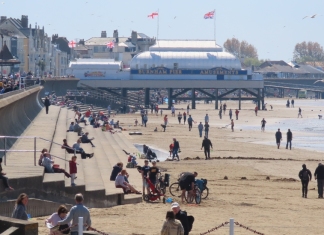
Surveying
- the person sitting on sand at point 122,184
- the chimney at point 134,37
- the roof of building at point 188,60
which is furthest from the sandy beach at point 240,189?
the chimney at point 134,37

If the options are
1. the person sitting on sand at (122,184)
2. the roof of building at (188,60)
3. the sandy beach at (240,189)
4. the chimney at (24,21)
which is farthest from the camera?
the chimney at (24,21)

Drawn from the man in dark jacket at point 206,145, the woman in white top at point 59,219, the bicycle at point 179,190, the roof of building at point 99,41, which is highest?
the roof of building at point 99,41

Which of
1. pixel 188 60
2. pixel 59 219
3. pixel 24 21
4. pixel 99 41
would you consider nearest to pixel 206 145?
pixel 59 219

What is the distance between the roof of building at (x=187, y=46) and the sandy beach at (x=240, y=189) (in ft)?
153

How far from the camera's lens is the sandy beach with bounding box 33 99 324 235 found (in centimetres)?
1864

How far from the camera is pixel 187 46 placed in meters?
107

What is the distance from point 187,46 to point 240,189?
267 ft

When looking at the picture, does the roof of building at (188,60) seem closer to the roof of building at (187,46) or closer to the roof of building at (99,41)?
the roof of building at (187,46)

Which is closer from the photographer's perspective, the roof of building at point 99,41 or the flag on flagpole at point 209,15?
the flag on flagpole at point 209,15

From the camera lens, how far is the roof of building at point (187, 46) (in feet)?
347

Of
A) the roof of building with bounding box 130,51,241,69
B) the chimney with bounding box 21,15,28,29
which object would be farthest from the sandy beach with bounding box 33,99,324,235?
the chimney with bounding box 21,15,28,29

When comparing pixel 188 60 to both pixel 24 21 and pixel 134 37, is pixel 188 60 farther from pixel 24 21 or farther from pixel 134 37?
pixel 134 37

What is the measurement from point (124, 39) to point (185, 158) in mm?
148137

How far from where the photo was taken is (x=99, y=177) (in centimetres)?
2425
